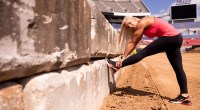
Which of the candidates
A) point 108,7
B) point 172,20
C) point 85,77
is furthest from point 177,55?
point 172,20

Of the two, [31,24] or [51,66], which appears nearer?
[31,24]

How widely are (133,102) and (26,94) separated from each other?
291cm

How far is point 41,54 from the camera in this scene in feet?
5.58

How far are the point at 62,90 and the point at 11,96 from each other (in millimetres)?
582

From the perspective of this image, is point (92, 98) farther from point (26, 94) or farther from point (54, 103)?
point (26, 94)

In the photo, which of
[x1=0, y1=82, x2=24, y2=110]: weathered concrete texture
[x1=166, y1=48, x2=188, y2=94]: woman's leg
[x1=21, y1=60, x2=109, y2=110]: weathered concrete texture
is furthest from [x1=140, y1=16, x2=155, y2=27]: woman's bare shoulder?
[x1=0, y1=82, x2=24, y2=110]: weathered concrete texture

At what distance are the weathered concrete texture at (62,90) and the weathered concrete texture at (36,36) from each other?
7cm

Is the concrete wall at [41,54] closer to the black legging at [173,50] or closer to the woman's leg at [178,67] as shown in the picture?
the black legging at [173,50]

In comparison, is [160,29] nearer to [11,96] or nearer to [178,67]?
[178,67]

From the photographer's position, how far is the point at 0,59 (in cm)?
131

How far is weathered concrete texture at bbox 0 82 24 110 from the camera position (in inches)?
54.2

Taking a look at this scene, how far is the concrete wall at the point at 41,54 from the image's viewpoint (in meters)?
1.38

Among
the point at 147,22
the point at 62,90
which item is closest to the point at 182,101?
the point at 147,22

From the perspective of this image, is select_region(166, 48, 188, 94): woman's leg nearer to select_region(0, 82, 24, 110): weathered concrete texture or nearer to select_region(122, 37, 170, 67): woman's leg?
select_region(122, 37, 170, 67): woman's leg
